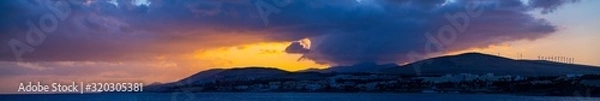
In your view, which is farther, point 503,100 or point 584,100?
point 503,100

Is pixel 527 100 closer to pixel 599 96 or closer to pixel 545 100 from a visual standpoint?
pixel 545 100

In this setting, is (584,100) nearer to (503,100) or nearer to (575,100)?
(575,100)

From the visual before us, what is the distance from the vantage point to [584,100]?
174 meters

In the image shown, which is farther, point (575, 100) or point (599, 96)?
point (599, 96)

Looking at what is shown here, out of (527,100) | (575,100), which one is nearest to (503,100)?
(527,100)

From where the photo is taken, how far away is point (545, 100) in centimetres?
18600

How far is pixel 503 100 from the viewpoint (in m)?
191

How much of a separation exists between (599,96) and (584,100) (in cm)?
2577

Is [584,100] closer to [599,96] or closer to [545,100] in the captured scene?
Result: [545,100]

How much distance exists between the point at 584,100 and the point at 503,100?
21.1 m

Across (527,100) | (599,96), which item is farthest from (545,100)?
(599,96)

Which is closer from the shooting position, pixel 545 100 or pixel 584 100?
pixel 584 100

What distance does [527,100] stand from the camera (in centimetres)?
18838

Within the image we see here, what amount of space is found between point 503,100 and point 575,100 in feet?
56.7
